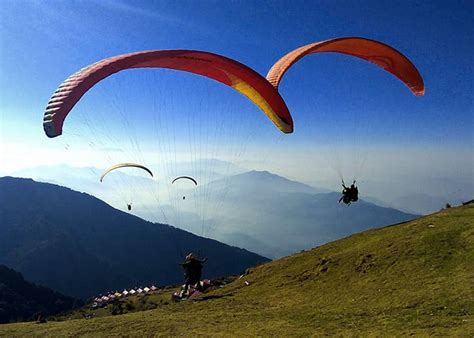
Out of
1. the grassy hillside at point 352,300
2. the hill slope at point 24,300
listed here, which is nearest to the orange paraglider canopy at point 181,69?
the grassy hillside at point 352,300

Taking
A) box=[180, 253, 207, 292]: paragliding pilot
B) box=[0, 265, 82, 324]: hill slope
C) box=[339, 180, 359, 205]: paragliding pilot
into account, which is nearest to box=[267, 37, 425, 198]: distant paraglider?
box=[339, 180, 359, 205]: paragliding pilot

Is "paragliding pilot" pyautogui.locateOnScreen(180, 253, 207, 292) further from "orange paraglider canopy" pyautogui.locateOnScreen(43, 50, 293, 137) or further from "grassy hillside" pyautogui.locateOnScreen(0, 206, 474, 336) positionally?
"orange paraglider canopy" pyautogui.locateOnScreen(43, 50, 293, 137)

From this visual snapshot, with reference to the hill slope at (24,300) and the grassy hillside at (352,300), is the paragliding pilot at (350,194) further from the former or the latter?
the hill slope at (24,300)

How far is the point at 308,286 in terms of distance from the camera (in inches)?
961

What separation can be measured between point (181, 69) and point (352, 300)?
13347 millimetres

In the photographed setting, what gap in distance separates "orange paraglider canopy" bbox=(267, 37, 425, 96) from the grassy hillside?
353 inches

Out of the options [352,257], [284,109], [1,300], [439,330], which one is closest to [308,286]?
[352,257]

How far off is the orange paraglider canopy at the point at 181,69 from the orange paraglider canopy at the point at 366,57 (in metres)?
1.08

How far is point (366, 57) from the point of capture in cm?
2077

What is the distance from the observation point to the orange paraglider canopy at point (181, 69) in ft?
35.3

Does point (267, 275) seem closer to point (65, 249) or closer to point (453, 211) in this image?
point (453, 211)

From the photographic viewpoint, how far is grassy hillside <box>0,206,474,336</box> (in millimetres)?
15570

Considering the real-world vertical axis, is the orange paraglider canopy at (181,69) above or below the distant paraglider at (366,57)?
below

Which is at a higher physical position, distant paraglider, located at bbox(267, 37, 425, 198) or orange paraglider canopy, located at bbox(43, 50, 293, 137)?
distant paraglider, located at bbox(267, 37, 425, 198)
